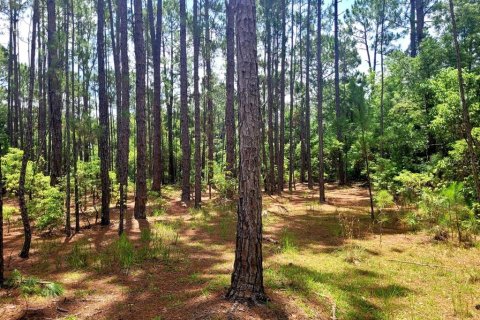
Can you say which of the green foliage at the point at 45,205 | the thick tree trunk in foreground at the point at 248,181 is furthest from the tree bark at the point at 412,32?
the green foliage at the point at 45,205

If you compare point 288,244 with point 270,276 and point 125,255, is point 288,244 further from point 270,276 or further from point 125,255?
point 125,255

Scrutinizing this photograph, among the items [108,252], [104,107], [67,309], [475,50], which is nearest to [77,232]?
[108,252]

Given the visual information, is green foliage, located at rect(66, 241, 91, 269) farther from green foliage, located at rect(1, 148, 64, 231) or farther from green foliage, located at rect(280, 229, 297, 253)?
green foliage, located at rect(280, 229, 297, 253)

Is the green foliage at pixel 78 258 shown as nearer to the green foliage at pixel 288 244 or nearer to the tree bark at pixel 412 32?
the green foliage at pixel 288 244

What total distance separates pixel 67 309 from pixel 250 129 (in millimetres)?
3732

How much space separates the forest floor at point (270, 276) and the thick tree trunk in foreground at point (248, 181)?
1.15ft

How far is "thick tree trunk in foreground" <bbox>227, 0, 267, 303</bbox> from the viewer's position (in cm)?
461

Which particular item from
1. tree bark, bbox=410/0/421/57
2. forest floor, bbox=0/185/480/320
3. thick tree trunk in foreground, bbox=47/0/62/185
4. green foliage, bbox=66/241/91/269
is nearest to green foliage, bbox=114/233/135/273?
forest floor, bbox=0/185/480/320

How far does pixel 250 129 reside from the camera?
468 cm

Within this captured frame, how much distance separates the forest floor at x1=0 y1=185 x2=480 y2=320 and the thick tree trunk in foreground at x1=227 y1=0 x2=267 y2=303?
13.8 inches

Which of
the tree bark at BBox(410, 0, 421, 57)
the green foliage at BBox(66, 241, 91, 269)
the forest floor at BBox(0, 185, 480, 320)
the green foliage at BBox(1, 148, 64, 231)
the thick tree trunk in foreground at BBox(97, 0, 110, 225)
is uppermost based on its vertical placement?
the tree bark at BBox(410, 0, 421, 57)

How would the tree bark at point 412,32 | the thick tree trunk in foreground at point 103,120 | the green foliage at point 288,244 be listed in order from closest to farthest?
the green foliage at point 288,244, the thick tree trunk in foreground at point 103,120, the tree bark at point 412,32

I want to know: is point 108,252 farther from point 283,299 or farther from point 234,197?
point 234,197

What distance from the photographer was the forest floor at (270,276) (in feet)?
15.6
